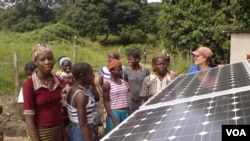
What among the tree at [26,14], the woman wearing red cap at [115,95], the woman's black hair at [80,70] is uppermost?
the tree at [26,14]

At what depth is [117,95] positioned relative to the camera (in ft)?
15.8

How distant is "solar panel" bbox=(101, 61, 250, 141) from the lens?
2.20 m

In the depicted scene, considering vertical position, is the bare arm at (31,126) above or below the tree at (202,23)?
below

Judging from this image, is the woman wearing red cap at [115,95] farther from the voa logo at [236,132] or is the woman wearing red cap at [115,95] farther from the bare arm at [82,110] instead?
the voa logo at [236,132]

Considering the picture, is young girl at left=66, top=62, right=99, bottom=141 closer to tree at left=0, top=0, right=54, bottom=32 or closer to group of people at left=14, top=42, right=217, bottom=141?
group of people at left=14, top=42, right=217, bottom=141

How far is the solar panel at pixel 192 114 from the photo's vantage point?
7.21 ft

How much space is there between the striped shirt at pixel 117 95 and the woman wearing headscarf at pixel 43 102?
4.46 ft

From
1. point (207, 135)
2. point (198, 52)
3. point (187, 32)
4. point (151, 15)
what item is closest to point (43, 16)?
point (151, 15)

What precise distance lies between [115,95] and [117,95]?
0.03 metres

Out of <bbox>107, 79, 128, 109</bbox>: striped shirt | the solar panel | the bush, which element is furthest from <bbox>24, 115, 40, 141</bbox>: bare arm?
the bush

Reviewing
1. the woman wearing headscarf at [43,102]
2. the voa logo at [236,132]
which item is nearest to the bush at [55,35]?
the woman wearing headscarf at [43,102]

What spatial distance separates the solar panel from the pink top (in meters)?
0.81

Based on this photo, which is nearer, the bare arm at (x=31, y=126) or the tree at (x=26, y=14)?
the bare arm at (x=31, y=126)

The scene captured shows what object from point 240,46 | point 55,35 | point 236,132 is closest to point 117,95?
point 236,132
